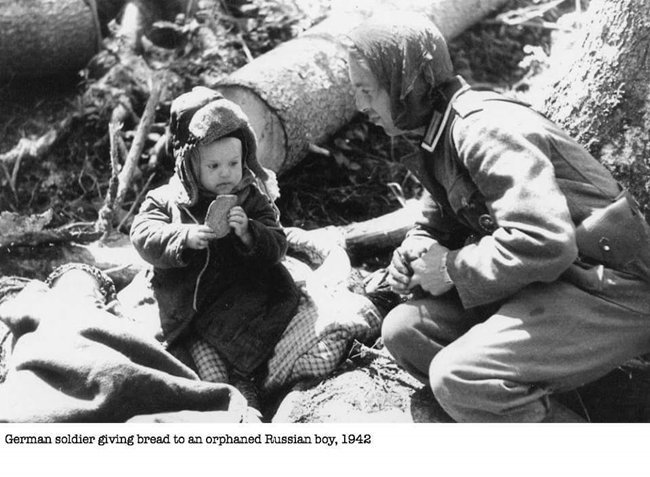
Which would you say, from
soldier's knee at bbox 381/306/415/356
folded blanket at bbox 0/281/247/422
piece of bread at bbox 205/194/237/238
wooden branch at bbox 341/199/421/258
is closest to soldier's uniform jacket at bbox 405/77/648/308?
soldier's knee at bbox 381/306/415/356

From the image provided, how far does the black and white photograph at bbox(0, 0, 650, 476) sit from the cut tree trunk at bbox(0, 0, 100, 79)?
68 cm

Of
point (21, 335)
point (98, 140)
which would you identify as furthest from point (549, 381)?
point (98, 140)

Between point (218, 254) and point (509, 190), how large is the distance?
135 centimetres

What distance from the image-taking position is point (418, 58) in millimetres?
2760

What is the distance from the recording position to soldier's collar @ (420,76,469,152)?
9.22 feet

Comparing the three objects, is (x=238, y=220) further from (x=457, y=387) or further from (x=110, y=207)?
(x=110, y=207)

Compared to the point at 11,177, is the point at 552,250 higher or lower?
higher

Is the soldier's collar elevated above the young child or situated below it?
above

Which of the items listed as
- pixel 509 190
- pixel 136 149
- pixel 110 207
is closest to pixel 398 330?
pixel 509 190

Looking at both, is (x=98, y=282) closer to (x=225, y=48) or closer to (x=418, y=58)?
(x=418, y=58)

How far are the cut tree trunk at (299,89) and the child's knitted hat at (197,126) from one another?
1.07 m

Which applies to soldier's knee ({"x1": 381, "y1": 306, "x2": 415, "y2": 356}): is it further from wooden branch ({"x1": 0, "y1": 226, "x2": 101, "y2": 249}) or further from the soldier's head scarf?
wooden branch ({"x1": 0, "y1": 226, "x2": 101, "y2": 249})

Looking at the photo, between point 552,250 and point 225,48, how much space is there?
3463mm

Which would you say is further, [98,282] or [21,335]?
[98,282]
